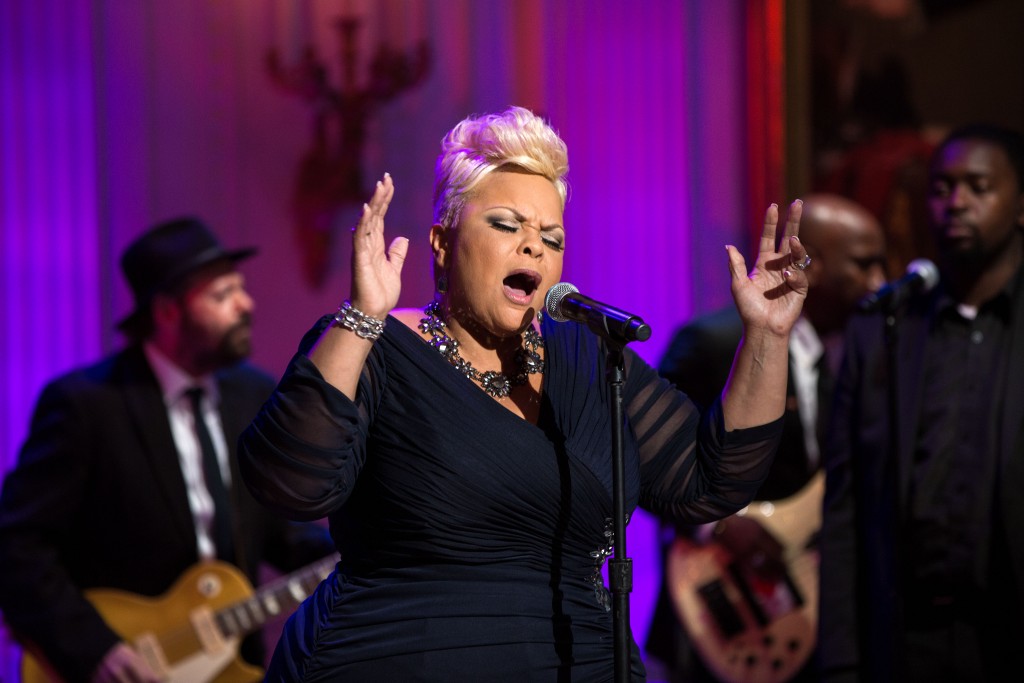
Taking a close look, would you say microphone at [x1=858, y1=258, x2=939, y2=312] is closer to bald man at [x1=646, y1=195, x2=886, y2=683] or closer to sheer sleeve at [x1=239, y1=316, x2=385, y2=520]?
bald man at [x1=646, y1=195, x2=886, y2=683]

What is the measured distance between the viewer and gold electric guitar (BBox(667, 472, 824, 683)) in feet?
13.3

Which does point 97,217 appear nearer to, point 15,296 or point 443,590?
point 15,296

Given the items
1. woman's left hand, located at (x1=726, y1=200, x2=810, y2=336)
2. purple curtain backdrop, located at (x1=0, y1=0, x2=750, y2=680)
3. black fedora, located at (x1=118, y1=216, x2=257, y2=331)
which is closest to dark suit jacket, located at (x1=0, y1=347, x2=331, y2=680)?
black fedora, located at (x1=118, y1=216, x2=257, y2=331)

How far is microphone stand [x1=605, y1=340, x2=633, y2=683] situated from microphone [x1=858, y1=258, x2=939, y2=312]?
141 cm

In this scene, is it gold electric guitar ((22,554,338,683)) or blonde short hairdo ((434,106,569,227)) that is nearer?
blonde short hairdo ((434,106,569,227))

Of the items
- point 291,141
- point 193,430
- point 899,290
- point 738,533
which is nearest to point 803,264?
point 899,290

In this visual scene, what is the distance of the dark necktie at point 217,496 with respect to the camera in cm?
408

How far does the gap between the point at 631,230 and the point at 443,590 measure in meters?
3.99

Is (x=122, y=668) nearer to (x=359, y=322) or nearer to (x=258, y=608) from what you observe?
(x=258, y=608)

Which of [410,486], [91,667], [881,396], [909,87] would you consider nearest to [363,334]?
[410,486]

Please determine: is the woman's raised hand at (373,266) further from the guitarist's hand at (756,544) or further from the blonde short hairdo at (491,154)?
the guitarist's hand at (756,544)

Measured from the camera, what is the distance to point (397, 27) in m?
5.32

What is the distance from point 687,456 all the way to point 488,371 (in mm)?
420

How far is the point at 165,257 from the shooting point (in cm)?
417
